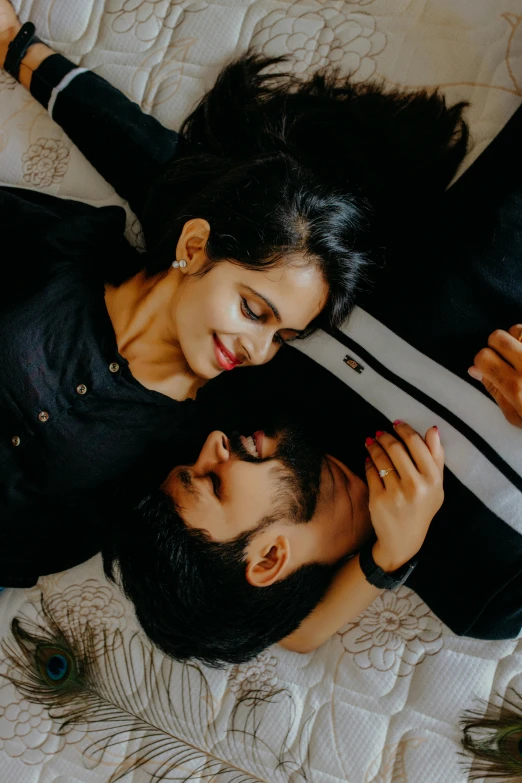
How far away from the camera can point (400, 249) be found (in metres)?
Answer: 1.02

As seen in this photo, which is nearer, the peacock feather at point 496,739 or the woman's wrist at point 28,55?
the peacock feather at point 496,739

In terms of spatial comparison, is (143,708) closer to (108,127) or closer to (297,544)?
(297,544)

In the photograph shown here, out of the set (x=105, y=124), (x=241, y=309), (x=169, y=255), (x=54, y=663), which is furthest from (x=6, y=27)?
(x=54, y=663)

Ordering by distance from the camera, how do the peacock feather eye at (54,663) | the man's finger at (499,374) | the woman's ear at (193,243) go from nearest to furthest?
the man's finger at (499,374), the woman's ear at (193,243), the peacock feather eye at (54,663)

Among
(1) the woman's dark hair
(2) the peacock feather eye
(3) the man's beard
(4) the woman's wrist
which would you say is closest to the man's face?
(3) the man's beard

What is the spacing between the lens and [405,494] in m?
0.90

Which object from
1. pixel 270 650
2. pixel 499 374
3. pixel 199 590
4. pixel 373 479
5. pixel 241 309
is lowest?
pixel 270 650

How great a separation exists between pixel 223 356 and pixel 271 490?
0.21 metres

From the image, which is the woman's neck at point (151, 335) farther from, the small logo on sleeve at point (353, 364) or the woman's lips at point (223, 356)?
the small logo on sleeve at point (353, 364)

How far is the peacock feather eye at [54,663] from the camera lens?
110cm

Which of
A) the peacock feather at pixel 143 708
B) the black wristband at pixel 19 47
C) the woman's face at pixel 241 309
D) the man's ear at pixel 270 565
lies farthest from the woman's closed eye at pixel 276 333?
the black wristband at pixel 19 47

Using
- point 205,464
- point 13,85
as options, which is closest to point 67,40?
point 13,85

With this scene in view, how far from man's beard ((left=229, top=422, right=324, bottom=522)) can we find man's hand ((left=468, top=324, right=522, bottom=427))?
266mm

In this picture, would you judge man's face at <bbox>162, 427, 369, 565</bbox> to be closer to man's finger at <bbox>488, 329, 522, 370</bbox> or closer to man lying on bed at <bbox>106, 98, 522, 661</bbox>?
man lying on bed at <bbox>106, 98, 522, 661</bbox>
